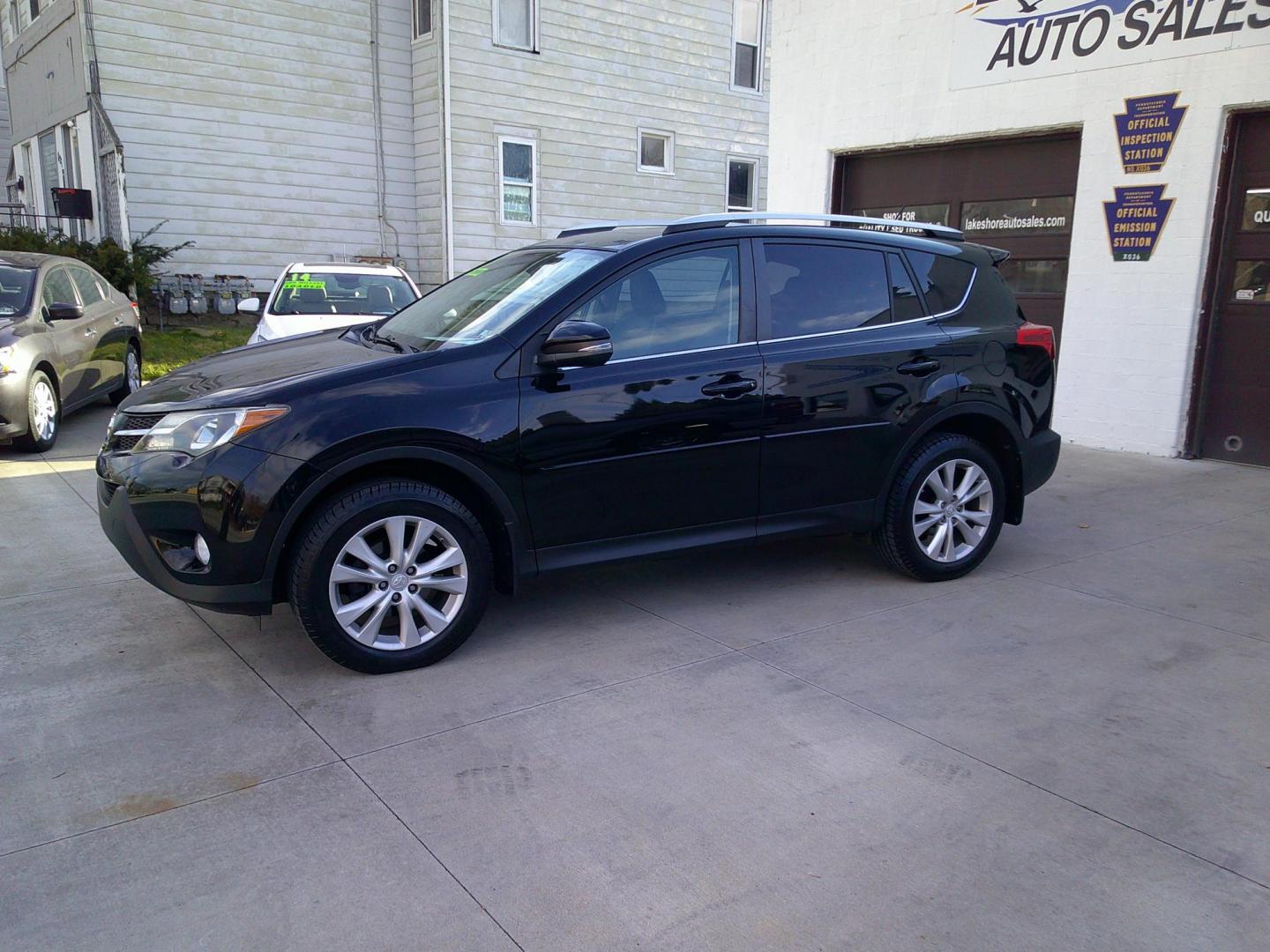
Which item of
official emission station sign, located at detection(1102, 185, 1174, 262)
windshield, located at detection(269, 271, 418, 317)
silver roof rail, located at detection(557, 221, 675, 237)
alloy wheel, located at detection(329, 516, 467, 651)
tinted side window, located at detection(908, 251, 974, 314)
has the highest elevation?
official emission station sign, located at detection(1102, 185, 1174, 262)

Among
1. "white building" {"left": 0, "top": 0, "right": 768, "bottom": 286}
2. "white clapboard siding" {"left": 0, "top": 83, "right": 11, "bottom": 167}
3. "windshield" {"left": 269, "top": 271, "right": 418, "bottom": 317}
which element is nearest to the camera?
"windshield" {"left": 269, "top": 271, "right": 418, "bottom": 317}

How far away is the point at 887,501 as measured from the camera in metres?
5.23

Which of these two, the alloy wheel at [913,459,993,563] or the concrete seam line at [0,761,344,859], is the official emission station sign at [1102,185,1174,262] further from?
the concrete seam line at [0,761,344,859]

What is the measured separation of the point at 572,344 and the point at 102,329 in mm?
7279

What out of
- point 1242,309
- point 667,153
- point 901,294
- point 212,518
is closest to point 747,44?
point 667,153

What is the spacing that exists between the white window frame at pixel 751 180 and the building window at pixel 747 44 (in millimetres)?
1346

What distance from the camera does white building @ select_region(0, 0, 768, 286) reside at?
14836mm

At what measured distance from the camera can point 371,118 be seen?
16.6m

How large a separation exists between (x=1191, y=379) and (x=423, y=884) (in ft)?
26.1

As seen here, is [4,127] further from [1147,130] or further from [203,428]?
[1147,130]

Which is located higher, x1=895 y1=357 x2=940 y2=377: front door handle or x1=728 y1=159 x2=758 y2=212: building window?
x1=728 y1=159 x2=758 y2=212: building window

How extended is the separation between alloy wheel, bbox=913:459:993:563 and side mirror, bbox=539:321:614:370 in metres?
2.05

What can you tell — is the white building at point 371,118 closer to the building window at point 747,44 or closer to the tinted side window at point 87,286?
the building window at point 747,44

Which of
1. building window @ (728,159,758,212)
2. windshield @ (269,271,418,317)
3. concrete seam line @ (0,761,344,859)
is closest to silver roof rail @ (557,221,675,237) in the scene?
concrete seam line @ (0,761,344,859)
